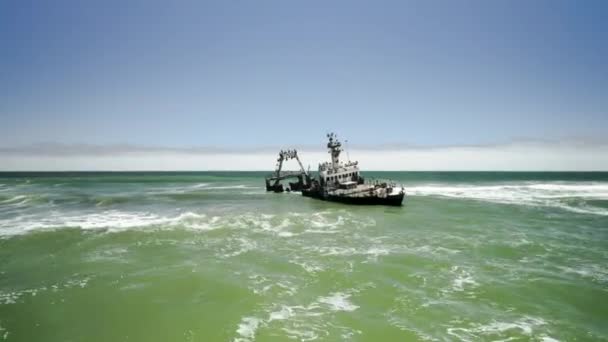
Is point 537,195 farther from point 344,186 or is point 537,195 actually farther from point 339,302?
point 339,302

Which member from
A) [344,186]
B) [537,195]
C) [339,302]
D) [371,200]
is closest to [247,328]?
[339,302]

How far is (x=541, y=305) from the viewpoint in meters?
12.9

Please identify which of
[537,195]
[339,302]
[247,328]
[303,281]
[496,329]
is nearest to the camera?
[496,329]

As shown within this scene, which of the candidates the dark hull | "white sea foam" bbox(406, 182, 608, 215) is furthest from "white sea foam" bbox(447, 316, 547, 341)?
"white sea foam" bbox(406, 182, 608, 215)

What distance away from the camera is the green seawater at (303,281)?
36.5 feet

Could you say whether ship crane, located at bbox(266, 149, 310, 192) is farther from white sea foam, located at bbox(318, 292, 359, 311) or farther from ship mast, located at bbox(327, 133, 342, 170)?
white sea foam, located at bbox(318, 292, 359, 311)

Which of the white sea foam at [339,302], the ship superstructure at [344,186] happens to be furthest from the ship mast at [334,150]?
the white sea foam at [339,302]

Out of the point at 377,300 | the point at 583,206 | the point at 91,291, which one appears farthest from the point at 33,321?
the point at 583,206

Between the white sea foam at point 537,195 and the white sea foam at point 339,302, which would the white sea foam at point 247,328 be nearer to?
the white sea foam at point 339,302

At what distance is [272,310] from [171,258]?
9.20 m

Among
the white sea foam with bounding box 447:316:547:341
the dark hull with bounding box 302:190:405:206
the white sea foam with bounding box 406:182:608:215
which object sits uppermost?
the dark hull with bounding box 302:190:405:206

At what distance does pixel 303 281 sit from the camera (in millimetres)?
15383

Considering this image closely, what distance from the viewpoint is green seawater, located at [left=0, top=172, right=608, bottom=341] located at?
1112 centimetres

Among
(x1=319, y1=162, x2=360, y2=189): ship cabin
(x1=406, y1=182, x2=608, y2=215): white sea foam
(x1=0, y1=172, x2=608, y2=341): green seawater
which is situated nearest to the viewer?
(x1=0, y1=172, x2=608, y2=341): green seawater
